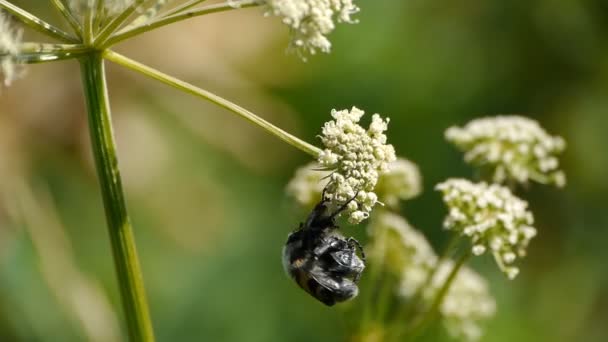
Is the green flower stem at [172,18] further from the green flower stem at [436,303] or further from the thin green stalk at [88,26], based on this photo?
the green flower stem at [436,303]

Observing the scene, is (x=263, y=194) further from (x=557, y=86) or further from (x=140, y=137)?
(x=557, y=86)

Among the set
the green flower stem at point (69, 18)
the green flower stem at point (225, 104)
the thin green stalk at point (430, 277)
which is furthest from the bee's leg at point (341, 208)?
the green flower stem at point (69, 18)

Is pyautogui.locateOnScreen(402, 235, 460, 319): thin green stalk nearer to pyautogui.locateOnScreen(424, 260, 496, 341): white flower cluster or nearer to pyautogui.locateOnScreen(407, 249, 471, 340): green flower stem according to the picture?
pyautogui.locateOnScreen(407, 249, 471, 340): green flower stem

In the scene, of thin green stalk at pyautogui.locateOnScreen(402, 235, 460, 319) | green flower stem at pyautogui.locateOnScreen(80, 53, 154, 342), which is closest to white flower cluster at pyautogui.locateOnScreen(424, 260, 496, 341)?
thin green stalk at pyautogui.locateOnScreen(402, 235, 460, 319)

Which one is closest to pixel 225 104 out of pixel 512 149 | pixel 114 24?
pixel 114 24

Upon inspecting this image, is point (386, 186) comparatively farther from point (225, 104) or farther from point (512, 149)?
point (225, 104)
